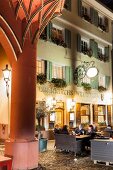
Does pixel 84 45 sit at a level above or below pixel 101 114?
above

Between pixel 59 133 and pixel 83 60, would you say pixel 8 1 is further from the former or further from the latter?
pixel 83 60

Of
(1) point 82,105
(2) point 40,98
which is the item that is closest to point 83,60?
(1) point 82,105

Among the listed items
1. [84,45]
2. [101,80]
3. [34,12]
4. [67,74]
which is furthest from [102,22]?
[34,12]

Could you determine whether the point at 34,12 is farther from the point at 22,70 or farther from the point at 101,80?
the point at 101,80

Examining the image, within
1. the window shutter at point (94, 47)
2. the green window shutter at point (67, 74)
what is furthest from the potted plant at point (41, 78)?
the window shutter at point (94, 47)

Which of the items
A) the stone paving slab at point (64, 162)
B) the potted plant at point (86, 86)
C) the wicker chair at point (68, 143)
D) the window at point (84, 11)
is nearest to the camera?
the stone paving slab at point (64, 162)

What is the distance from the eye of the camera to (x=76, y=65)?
19047 millimetres

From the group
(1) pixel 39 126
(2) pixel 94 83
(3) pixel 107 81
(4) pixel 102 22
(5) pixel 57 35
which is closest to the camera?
(1) pixel 39 126

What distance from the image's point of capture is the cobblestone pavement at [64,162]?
9299 millimetres

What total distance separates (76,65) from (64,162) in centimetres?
970

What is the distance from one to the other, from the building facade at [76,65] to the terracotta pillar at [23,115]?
5993 mm

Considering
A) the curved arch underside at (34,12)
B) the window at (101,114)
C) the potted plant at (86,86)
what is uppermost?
the curved arch underside at (34,12)

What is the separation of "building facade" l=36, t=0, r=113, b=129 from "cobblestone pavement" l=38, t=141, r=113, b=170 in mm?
3805

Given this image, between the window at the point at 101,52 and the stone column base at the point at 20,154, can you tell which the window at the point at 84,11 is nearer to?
the window at the point at 101,52
